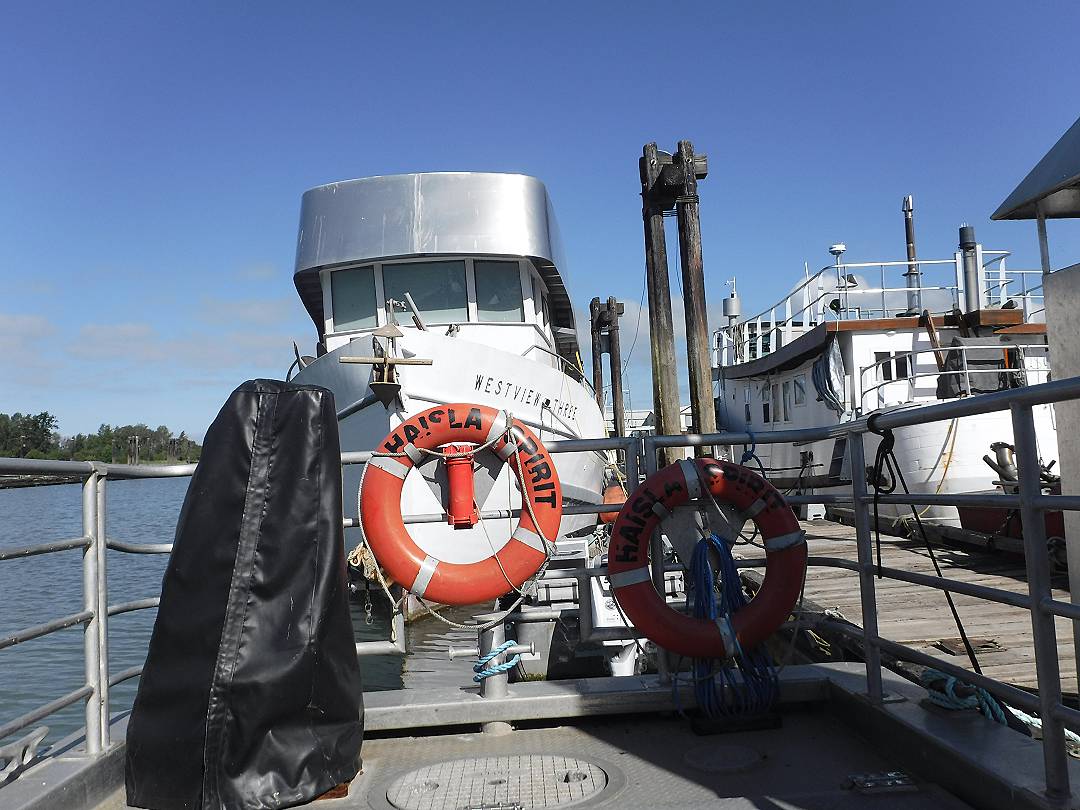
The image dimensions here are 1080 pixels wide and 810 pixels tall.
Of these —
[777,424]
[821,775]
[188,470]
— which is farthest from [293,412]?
[777,424]

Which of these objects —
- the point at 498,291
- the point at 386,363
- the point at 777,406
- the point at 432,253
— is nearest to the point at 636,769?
the point at 386,363

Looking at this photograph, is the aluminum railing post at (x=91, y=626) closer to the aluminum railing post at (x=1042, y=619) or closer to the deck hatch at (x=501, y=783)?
the deck hatch at (x=501, y=783)

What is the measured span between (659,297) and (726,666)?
21.4ft

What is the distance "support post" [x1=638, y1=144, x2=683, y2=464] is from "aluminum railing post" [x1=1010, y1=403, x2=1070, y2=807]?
6344 millimetres

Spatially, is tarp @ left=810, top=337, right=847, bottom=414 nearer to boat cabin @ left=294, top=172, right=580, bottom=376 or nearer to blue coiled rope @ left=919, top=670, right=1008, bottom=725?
boat cabin @ left=294, top=172, right=580, bottom=376

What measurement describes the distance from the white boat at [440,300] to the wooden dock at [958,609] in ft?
10.1

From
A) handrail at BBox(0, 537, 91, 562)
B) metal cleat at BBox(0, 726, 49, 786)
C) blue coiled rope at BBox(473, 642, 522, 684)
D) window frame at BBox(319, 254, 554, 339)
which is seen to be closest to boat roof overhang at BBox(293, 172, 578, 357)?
window frame at BBox(319, 254, 554, 339)

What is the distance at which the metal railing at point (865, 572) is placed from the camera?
81.2 inches

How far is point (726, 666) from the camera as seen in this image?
3131 millimetres

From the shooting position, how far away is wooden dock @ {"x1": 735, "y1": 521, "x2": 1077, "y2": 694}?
471 centimetres

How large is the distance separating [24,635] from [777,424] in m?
16.2

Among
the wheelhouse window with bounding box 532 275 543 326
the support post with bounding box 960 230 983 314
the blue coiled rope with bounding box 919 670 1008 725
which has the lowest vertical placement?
the blue coiled rope with bounding box 919 670 1008 725

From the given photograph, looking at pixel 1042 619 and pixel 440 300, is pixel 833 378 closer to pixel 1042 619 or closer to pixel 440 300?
pixel 440 300

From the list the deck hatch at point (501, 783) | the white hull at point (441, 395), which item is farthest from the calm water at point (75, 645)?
the deck hatch at point (501, 783)
